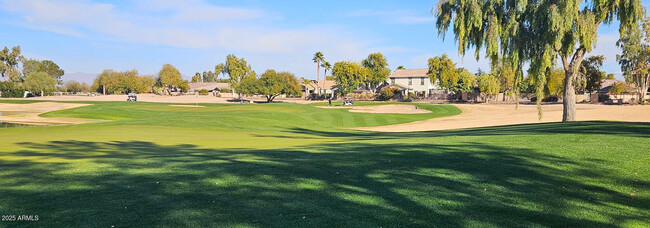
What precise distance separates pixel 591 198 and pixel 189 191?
261 inches

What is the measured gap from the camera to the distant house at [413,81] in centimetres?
12188

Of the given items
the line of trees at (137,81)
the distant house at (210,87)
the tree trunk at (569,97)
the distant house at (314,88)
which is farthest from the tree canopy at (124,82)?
the tree trunk at (569,97)

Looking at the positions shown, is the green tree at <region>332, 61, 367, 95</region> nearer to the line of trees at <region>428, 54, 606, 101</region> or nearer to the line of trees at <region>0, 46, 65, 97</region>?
the line of trees at <region>428, 54, 606, 101</region>

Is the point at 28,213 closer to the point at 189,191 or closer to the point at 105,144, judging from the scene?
the point at 189,191

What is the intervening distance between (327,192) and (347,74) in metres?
115

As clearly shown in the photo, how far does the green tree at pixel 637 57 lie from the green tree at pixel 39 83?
14200cm

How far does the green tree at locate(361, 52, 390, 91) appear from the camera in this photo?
129750 millimetres

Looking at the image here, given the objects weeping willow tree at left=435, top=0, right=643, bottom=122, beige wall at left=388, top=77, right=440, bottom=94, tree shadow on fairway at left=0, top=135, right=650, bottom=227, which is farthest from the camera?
beige wall at left=388, top=77, right=440, bottom=94

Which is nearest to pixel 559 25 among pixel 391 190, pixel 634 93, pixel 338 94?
pixel 391 190

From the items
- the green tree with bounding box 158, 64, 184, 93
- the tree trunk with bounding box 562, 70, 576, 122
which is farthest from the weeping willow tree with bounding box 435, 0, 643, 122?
the green tree with bounding box 158, 64, 184, 93

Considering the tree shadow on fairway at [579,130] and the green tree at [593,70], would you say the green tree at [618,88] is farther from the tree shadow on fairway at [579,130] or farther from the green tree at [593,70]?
the tree shadow on fairway at [579,130]

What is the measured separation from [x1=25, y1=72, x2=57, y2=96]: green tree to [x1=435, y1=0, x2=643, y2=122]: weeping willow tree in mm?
132822

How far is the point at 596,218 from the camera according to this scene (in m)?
5.67

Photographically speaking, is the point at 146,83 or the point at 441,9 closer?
the point at 441,9
